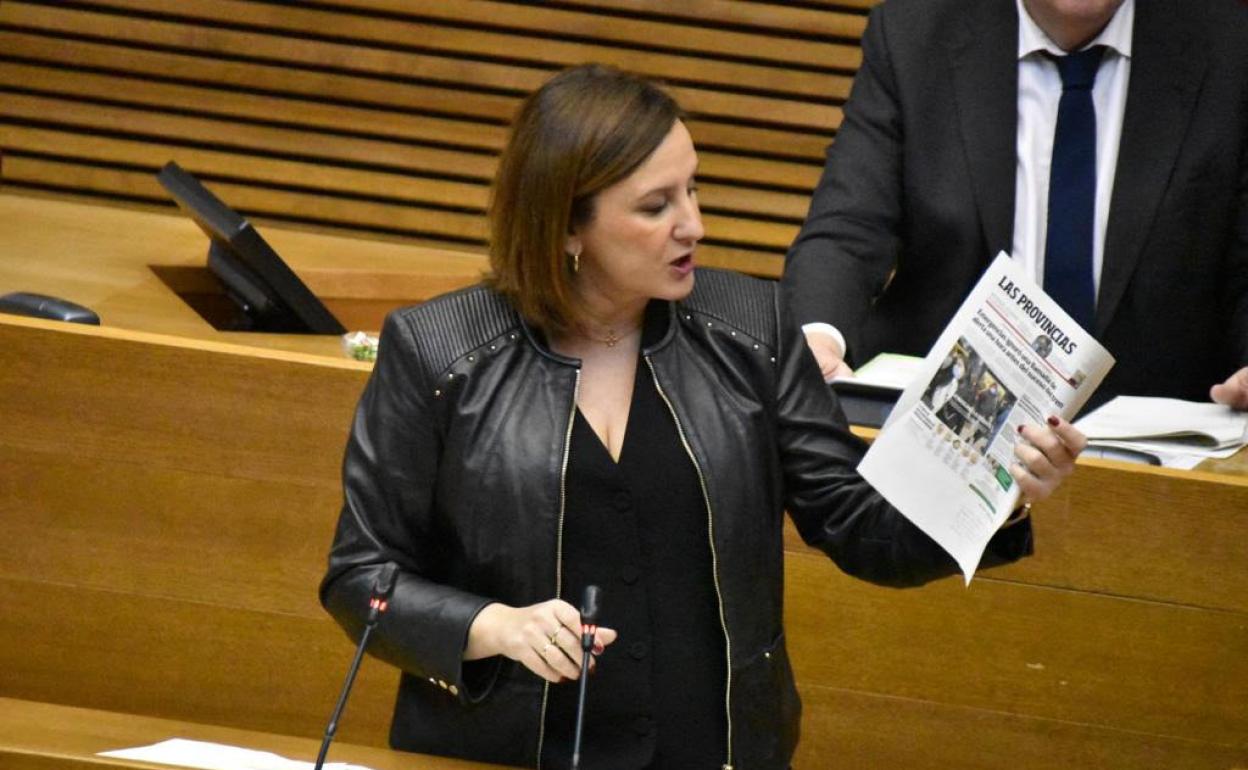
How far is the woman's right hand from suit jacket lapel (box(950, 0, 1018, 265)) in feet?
4.67

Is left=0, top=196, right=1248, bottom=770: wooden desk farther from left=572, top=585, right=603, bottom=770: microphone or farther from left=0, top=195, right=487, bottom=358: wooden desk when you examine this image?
left=572, top=585, right=603, bottom=770: microphone

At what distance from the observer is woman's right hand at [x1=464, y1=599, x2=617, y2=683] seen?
1.85 metres

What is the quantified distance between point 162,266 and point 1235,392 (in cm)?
224

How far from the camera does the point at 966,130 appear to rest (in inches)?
122

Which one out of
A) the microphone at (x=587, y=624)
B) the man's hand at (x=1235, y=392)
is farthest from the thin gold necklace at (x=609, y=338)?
the man's hand at (x=1235, y=392)

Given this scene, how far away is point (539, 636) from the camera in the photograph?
1.88 m

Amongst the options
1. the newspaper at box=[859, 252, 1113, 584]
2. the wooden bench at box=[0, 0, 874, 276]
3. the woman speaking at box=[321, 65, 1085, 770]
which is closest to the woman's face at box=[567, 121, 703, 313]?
the woman speaking at box=[321, 65, 1085, 770]

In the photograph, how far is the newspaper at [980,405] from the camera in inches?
76.5

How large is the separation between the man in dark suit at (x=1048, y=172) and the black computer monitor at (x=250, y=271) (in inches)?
38.6

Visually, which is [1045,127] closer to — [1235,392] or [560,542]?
[1235,392]

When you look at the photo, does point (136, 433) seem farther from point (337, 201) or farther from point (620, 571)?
point (337, 201)

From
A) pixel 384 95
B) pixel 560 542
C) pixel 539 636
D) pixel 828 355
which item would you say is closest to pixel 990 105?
pixel 828 355

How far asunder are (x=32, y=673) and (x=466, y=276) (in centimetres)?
157

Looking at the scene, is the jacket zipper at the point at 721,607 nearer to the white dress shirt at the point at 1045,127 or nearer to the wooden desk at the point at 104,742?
the wooden desk at the point at 104,742
